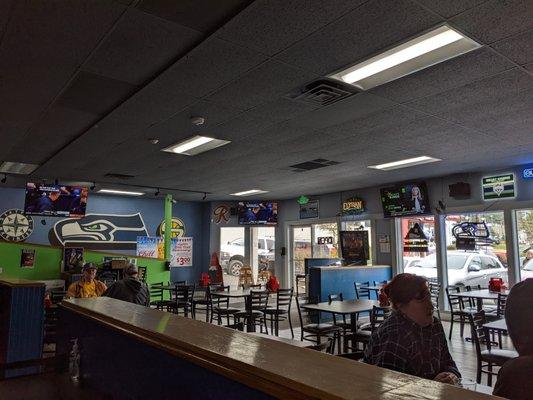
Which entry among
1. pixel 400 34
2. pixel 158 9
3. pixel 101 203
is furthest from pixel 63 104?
pixel 101 203

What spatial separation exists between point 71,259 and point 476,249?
8306 mm

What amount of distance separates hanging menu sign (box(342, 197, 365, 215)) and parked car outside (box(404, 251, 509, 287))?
2054 mm

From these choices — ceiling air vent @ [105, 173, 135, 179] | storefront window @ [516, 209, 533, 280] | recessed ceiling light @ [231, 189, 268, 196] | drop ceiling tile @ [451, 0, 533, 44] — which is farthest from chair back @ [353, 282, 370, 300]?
drop ceiling tile @ [451, 0, 533, 44]

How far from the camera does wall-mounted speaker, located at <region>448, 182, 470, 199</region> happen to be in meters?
8.10

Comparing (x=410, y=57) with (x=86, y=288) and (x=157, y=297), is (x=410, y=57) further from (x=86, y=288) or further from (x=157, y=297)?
(x=157, y=297)

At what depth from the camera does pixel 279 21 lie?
271 cm

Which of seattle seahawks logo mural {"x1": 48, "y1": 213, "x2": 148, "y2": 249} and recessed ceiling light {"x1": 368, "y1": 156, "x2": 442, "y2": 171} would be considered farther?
seattle seahawks logo mural {"x1": 48, "y1": 213, "x2": 148, "y2": 249}

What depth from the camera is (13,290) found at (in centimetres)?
410

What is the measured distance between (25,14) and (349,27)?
2164 millimetres

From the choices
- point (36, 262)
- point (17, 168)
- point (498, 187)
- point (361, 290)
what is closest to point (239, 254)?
point (361, 290)

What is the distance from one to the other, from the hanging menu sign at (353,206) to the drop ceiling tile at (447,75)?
247 inches

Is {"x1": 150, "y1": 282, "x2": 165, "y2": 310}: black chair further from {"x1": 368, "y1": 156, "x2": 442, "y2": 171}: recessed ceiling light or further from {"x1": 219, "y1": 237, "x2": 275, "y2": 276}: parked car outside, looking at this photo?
{"x1": 368, "y1": 156, "x2": 442, "y2": 171}: recessed ceiling light

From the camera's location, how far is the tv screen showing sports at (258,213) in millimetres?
11508

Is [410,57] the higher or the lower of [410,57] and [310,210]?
the higher
